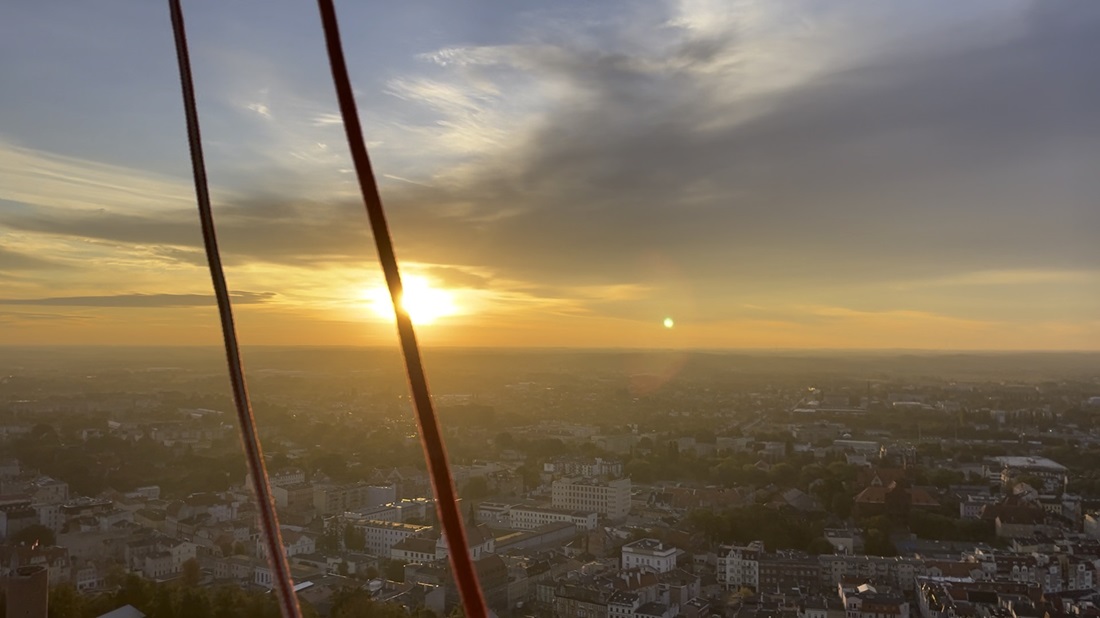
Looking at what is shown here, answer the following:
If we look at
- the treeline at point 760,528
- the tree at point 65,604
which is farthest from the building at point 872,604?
the tree at point 65,604

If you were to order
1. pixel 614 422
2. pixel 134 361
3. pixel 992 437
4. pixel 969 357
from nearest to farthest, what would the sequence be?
pixel 134 361 → pixel 992 437 → pixel 614 422 → pixel 969 357

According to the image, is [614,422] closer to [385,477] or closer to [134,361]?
[385,477]

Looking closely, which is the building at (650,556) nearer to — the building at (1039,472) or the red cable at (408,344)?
the building at (1039,472)

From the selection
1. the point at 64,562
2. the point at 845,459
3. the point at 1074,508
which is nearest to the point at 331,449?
the point at 64,562

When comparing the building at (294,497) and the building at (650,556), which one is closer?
the building at (650,556)

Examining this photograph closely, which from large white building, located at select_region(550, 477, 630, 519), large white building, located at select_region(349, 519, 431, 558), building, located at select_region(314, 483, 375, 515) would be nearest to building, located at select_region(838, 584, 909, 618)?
large white building, located at select_region(349, 519, 431, 558)

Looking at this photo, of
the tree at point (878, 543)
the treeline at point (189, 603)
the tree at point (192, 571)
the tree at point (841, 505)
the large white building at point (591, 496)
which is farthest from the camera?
the large white building at point (591, 496)

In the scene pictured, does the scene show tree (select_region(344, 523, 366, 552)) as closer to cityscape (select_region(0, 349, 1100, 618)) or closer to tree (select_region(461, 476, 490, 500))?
cityscape (select_region(0, 349, 1100, 618))
